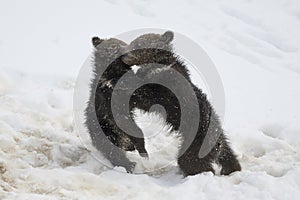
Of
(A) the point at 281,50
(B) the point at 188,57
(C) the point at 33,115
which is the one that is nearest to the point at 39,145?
(C) the point at 33,115

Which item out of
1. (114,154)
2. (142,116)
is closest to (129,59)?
(114,154)

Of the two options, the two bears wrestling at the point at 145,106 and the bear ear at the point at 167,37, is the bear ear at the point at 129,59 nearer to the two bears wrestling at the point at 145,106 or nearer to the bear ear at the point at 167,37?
the two bears wrestling at the point at 145,106

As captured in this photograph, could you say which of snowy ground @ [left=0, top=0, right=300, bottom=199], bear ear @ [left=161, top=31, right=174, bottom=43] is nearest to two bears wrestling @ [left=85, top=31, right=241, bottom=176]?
bear ear @ [left=161, top=31, right=174, bottom=43]

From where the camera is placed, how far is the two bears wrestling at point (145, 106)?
4.18 m

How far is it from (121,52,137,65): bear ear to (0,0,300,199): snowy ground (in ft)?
2.27

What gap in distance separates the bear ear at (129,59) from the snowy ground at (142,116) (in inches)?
27.2

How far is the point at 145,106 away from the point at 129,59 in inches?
17.5

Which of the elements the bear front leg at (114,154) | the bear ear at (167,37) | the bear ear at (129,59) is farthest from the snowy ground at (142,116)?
the bear ear at (167,37)

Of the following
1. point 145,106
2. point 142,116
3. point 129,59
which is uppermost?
point 129,59

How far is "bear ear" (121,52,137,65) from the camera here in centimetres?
429

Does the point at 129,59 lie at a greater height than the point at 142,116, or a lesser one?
greater

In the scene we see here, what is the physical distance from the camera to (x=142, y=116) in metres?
5.09

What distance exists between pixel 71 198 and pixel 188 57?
321 centimetres

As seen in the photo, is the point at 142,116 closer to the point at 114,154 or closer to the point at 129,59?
the point at 114,154
